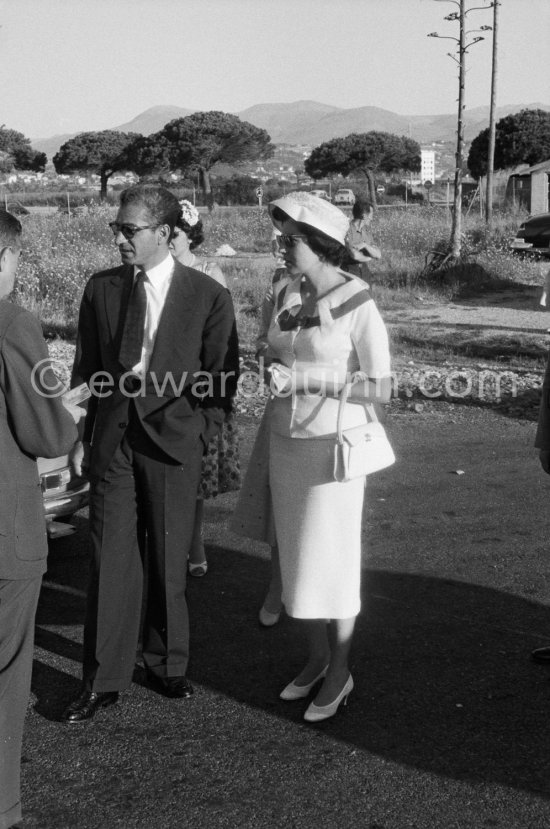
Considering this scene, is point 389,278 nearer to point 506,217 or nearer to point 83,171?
point 506,217

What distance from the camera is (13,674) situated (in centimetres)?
329

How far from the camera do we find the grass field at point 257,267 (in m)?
14.4

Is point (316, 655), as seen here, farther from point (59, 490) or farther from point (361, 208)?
point (361, 208)

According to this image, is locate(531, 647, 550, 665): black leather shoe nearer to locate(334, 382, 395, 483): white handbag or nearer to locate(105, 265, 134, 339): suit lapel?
locate(334, 382, 395, 483): white handbag

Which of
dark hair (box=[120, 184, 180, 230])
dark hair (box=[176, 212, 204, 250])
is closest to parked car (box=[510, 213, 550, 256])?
dark hair (box=[176, 212, 204, 250])

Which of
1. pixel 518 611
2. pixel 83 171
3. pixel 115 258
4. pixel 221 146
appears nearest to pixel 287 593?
pixel 518 611

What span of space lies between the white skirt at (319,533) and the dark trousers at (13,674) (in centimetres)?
111

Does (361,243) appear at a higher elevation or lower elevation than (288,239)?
lower

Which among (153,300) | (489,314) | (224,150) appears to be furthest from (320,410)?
(224,150)

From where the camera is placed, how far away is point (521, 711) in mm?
4094

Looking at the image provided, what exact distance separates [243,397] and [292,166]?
138871 millimetres

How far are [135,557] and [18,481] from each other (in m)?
1.10

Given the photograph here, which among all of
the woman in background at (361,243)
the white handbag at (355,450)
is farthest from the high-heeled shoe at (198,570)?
the woman in background at (361,243)

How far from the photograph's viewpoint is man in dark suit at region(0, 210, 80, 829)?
10.3 feet
